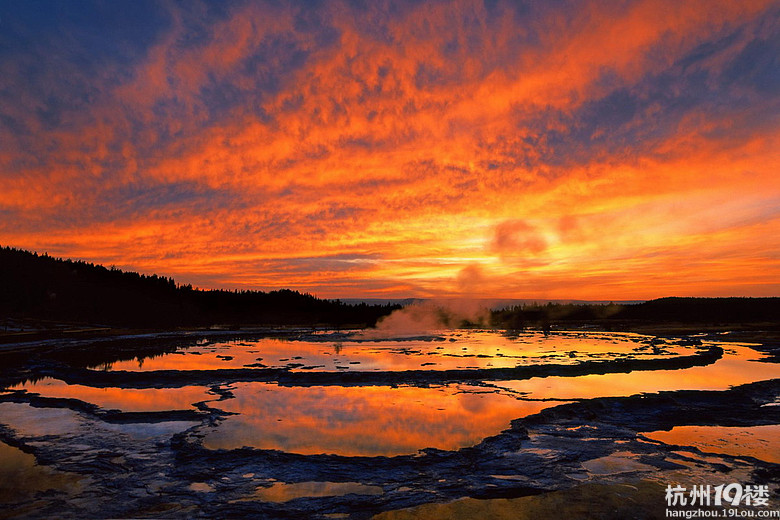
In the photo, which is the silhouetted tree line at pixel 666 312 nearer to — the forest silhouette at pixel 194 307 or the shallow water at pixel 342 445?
the forest silhouette at pixel 194 307

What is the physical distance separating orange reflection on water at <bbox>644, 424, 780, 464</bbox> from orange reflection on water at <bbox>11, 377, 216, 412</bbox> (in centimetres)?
1400

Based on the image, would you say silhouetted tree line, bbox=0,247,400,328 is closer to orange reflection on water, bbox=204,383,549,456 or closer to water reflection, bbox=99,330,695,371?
water reflection, bbox=99,330,695,371

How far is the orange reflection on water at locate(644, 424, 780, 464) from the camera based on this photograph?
9.65m

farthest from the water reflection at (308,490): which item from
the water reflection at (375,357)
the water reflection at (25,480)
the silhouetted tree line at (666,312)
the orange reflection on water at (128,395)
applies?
the silhouetted tree line at (666,312)

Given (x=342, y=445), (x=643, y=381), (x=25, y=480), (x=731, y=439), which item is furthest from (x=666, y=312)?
(x=25, y=480)

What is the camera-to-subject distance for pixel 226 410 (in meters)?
13.9

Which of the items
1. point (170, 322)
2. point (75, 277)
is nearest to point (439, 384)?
point (170, 322)

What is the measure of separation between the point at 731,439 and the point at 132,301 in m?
106

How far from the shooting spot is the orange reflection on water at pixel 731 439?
31.7 feet

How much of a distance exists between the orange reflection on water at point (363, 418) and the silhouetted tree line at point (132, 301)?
65.2 m

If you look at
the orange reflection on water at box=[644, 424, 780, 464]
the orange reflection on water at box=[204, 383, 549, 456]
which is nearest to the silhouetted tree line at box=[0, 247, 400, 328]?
the orange reflection on water at box=[204, 383, 549, 456]

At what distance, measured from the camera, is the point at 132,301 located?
9575cm

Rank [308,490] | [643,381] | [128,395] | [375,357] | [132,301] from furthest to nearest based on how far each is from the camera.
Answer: [132,301], [375,357], [643,381], [128,395], [308,490]

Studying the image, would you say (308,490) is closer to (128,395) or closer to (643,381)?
(128,395)
